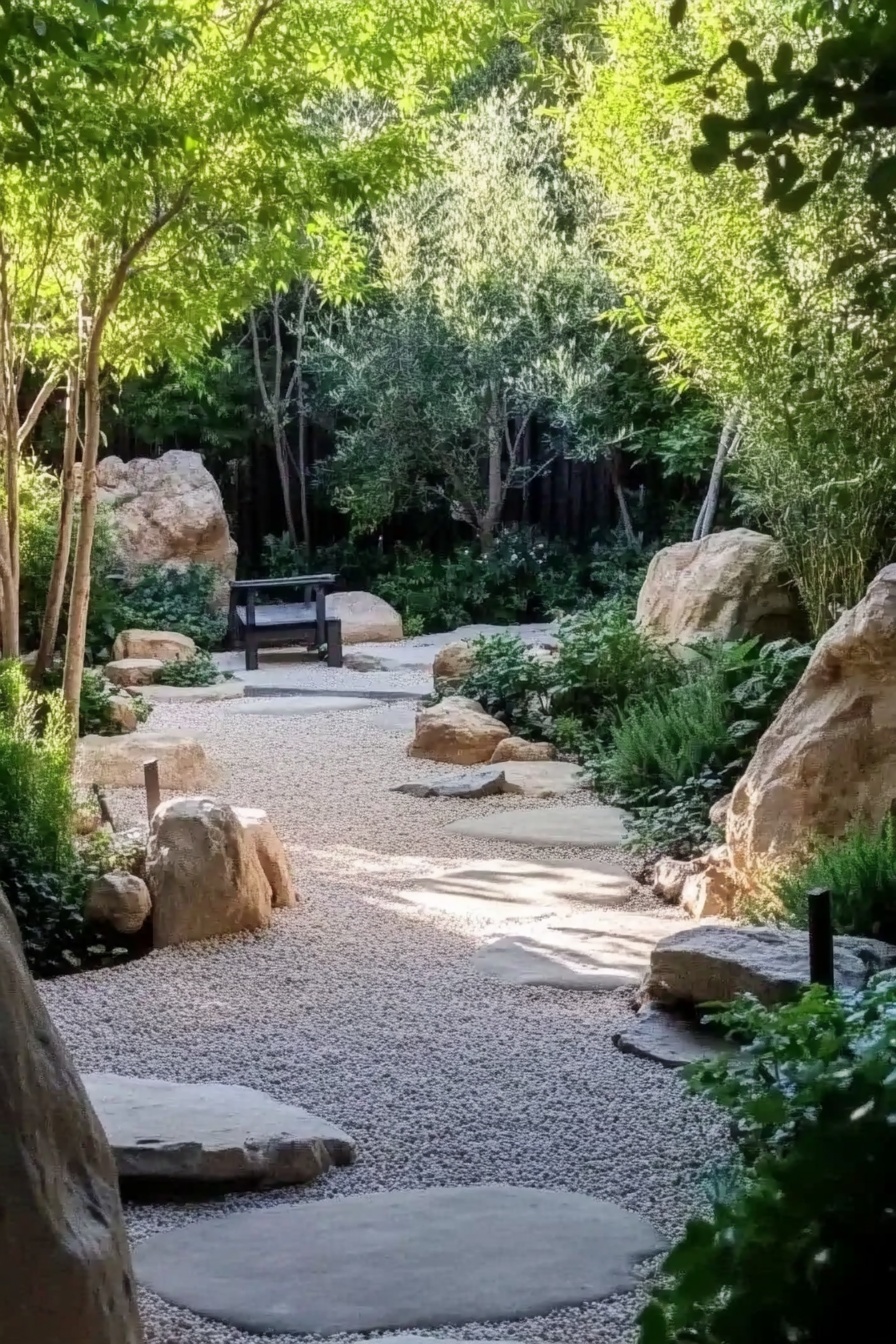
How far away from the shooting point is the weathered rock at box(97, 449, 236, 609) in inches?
488

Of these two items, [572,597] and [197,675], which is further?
[572,597]

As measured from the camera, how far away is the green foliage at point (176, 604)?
11.5 meters

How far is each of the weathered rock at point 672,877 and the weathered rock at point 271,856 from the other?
1270mm

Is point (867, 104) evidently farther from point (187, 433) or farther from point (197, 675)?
point (187, 433)

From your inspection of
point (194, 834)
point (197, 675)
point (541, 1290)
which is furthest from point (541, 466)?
point (541, 1290)

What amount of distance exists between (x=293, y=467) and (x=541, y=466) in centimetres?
248

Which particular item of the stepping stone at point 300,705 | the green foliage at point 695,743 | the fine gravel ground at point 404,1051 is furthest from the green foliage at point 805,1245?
the stepping stone at point 300,705

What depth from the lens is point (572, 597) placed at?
13203 millimetres

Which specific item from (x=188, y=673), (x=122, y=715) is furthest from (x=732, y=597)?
(x=188, y=673)

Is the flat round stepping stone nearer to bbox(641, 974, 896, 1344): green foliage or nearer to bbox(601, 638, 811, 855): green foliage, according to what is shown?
bbox(641, 974, 896, 1344): green foliage

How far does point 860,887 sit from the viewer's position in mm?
3967

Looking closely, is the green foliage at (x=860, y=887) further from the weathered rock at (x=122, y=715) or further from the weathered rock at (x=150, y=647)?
the weathered rock at (x=150, y=647)

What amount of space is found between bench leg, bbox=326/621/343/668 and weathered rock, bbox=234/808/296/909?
5.97 metres

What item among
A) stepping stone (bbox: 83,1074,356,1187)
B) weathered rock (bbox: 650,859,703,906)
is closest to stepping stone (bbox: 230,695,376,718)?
weathered rock (bbox: 650,859,703,906)
